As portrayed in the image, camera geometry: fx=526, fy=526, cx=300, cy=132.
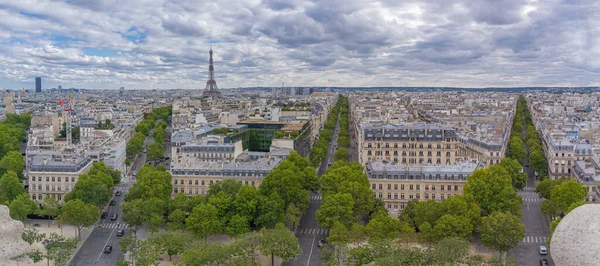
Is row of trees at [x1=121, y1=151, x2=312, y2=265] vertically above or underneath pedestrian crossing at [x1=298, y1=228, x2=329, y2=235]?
above

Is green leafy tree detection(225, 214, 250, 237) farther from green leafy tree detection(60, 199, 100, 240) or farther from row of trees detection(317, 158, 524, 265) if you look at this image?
green leafy tree detection(60, 199, 100, 240)

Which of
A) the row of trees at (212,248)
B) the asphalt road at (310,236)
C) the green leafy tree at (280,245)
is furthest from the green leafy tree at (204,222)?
the asphalt road at (310,236)

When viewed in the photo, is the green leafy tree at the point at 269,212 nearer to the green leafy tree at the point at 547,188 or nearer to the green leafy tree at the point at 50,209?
the green leafy tree at the point at 50,209

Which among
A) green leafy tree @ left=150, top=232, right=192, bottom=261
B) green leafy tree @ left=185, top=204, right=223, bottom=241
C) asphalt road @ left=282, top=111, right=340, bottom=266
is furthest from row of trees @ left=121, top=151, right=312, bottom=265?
asphalt road @ left=282, top=111, right=340, bottom=266

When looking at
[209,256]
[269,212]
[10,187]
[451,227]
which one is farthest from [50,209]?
[451,227]

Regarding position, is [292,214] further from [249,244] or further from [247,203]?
[249,244]

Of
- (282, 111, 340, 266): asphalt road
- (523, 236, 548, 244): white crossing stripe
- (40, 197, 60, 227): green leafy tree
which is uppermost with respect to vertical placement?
(40, 197, 60, 227): green leafy tree

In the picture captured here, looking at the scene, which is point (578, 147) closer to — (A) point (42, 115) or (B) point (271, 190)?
(B) point (271, 190)

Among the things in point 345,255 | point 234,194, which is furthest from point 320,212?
point 234,194
